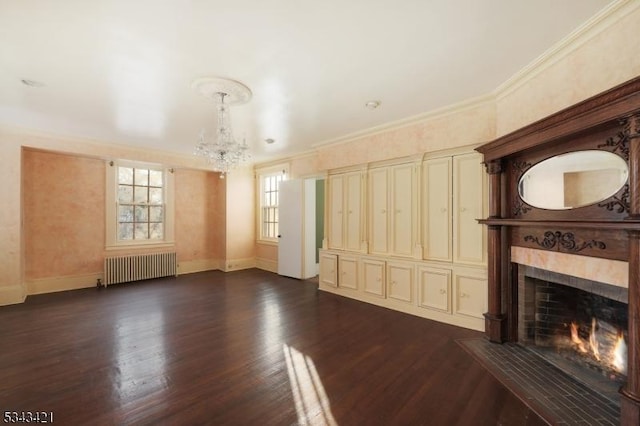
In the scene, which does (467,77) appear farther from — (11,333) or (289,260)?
(11,333)

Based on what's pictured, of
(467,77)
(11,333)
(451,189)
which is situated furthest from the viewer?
(451,189)

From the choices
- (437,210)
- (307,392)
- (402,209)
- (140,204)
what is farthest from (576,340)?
(140,204)

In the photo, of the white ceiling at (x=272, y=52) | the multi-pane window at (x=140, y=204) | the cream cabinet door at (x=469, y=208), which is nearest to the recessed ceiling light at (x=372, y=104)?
the white ceiling at (x=272, y=52)

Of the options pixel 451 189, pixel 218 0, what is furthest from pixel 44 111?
pixel 451 189

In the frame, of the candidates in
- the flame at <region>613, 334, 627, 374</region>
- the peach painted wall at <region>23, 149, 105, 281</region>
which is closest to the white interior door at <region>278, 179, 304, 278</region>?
the peach painted wall at <region>23, 149, 105, 281</region>

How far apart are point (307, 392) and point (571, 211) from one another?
2.63m

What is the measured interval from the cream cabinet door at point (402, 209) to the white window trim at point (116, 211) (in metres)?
5.11

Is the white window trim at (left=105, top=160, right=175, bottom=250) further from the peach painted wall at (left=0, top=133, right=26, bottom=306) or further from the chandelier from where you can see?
the chandelier

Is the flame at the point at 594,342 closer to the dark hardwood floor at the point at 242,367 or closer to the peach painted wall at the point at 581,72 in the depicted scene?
the dark hardwood floor at the point at 242,367

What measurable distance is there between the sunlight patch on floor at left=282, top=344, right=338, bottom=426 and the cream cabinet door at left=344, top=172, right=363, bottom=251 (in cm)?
232

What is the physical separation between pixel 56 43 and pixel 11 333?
3.38 meters

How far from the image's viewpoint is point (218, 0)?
174cm

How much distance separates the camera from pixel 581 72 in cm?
214

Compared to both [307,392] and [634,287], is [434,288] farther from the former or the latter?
[307,392]
